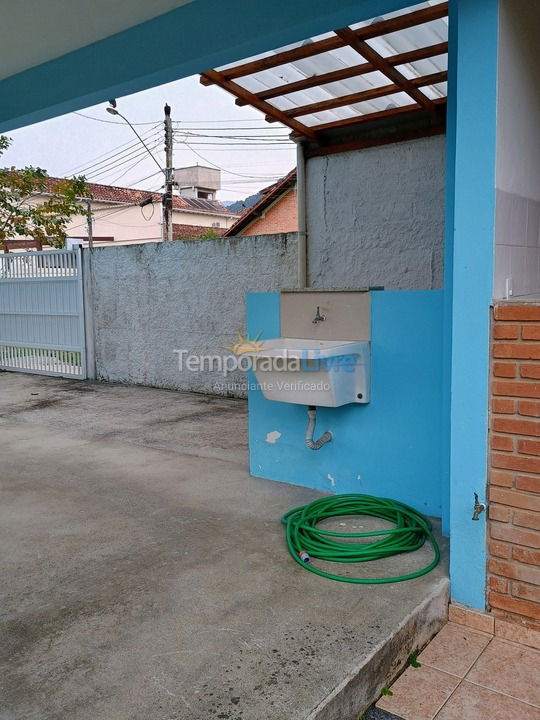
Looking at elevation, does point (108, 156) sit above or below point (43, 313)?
above

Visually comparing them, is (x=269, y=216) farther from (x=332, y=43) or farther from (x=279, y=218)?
(x=332, y=43)

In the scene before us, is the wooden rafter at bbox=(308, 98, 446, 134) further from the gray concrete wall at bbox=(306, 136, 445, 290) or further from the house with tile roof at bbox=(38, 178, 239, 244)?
the house with tile roof at bbox=(38, 178, 239, 244)

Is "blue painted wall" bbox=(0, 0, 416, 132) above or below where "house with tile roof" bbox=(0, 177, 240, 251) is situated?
below

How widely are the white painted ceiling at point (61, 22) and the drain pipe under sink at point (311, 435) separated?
2204 mm

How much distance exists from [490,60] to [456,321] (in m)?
0.97

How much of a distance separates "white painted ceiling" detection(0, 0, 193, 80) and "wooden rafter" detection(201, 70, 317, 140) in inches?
49.1

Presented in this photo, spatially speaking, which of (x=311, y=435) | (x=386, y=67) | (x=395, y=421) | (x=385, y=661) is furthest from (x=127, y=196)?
(x=385, y=661)

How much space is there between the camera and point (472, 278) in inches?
92.6

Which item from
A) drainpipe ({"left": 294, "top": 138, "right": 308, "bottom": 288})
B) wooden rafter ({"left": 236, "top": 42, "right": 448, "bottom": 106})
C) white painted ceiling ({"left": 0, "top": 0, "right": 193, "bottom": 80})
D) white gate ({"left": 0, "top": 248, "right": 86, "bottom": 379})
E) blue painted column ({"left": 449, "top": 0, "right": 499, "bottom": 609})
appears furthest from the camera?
white gate ({"left": 0, "top": 248, "right": 86, "bottom": 379})

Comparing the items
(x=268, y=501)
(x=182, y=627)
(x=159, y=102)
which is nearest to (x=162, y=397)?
(x=268, y=501)

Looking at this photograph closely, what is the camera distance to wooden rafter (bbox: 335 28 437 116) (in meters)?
4.11

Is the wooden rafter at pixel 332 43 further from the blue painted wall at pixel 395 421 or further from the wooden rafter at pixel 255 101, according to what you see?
the blue painted wall at pixel 395 421

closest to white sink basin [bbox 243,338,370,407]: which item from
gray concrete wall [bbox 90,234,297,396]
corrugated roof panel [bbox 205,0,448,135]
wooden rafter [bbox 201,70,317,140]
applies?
corrugated roof panel [bbox 205,0,448,135]

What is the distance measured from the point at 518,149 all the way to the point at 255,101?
313 centimetres
